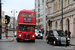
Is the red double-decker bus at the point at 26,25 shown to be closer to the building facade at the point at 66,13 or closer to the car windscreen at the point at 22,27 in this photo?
the car windscreen at the point at 22,27

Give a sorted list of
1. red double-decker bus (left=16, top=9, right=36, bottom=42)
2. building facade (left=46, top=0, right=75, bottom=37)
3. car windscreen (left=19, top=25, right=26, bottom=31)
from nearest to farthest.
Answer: red double-decker bus (left=16, top=9, right=36, bottom=42), car windscreen (left=19, top=25, right=26, bottom=31), building facade (left=46, top=0, right=75, bottom=37)

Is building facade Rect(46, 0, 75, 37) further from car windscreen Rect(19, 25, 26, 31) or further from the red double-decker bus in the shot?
car windscreen Rect(19, 25, 26, 31)

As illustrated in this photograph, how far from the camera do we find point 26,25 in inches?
839

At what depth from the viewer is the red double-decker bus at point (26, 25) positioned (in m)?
21.1

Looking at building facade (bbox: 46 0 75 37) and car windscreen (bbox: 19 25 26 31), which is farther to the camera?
building facade (bbox: 46 0 75 37)

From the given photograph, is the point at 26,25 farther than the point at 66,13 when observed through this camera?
No

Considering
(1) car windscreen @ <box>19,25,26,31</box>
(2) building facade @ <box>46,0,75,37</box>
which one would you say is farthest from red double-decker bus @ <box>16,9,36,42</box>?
(2) building facade @ <box>46,0,75,37</box>

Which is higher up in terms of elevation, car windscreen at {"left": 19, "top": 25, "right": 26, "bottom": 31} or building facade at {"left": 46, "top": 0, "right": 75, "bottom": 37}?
building facade at {"left": 46, "top": 0, "right": 75, "bottom": 37}

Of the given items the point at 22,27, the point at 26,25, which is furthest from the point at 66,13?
the point at 22,27

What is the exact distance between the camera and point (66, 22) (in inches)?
1395

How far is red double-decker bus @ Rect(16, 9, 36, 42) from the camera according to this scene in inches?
830

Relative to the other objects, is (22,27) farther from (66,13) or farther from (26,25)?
(66,13)

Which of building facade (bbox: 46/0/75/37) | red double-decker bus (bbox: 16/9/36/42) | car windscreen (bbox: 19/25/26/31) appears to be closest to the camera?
red double-decker bus (bbox: 16/9/36/42)

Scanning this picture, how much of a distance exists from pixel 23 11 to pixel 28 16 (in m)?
1.01
